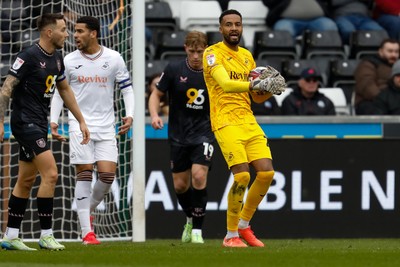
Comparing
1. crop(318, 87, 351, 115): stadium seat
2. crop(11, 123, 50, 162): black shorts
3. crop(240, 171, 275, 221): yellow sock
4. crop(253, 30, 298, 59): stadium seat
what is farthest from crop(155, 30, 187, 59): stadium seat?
crop(11, 123, 50, 162): black shorts

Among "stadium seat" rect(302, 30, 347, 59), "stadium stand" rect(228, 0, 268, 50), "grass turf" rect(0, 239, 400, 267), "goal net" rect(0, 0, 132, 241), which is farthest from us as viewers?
"stadium stand" rect(228, 0, 268, 50)

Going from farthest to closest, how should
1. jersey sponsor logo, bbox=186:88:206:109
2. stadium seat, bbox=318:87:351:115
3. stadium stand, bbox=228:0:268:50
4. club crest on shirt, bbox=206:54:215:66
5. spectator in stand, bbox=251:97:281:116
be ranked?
1. stadium stand, bbox=228:0:268:50
2. stadium seat, bbox=318:87:351:115
3. spectator in stand, bbox=251:97:281:116
4. jersey sponsor logo, bbox=186:88:206:109
5. club crest on shirt, bbox=206:54:215:66

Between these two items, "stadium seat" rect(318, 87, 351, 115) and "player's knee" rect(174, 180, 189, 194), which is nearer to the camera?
"player's knee" rect(174, 180, 189, 194)

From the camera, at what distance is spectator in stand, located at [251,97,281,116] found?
16.0m

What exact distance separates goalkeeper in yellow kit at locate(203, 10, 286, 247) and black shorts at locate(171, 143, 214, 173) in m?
1.46

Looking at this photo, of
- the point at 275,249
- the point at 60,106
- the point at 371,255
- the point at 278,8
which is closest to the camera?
the point at 371,255

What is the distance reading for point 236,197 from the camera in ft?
37.4

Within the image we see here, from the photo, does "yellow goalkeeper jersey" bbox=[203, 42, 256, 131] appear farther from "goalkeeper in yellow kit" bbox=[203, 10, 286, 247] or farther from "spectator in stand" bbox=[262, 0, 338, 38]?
"spectator in stand" bbox=[262, 0, 338, 38]

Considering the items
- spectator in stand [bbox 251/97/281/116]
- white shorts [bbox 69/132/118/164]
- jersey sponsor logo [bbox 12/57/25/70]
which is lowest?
white shorts [bbox 69/132/118/164]

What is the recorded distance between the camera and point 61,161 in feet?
48.1

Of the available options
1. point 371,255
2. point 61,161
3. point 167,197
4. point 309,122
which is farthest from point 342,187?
point 371,255

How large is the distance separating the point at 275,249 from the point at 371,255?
117cm

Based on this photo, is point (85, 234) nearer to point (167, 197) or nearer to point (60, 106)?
point (60, 106)

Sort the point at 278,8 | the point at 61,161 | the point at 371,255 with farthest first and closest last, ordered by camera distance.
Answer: the point at 278,8
the point at 61,161
the point at 371,255
